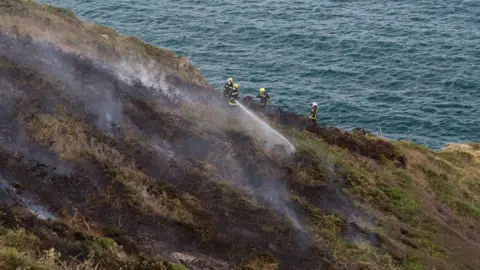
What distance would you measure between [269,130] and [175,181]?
29.8ft

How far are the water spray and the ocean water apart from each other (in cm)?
1678

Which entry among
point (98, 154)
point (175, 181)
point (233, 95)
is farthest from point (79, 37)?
point (175, 181)

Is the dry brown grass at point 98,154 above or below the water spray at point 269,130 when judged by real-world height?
above

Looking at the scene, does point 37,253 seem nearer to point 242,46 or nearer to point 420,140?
point 420,140

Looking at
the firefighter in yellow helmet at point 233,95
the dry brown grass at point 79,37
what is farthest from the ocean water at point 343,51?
the firefighter in yellow helmet at point 233,95

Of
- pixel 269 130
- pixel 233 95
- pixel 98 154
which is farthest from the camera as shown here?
pixel 233 95

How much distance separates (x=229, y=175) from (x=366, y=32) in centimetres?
4335

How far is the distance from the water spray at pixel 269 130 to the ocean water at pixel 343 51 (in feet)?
55.0

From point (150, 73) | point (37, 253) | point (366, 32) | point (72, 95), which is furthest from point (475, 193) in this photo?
point (366, 32)

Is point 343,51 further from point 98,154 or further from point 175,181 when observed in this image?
point 98,154

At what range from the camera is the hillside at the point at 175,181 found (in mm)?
14188

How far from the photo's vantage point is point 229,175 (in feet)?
66.0

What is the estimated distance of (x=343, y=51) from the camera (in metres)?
55.3

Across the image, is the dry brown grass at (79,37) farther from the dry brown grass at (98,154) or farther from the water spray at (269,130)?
the dry brown grass at (98,154)
